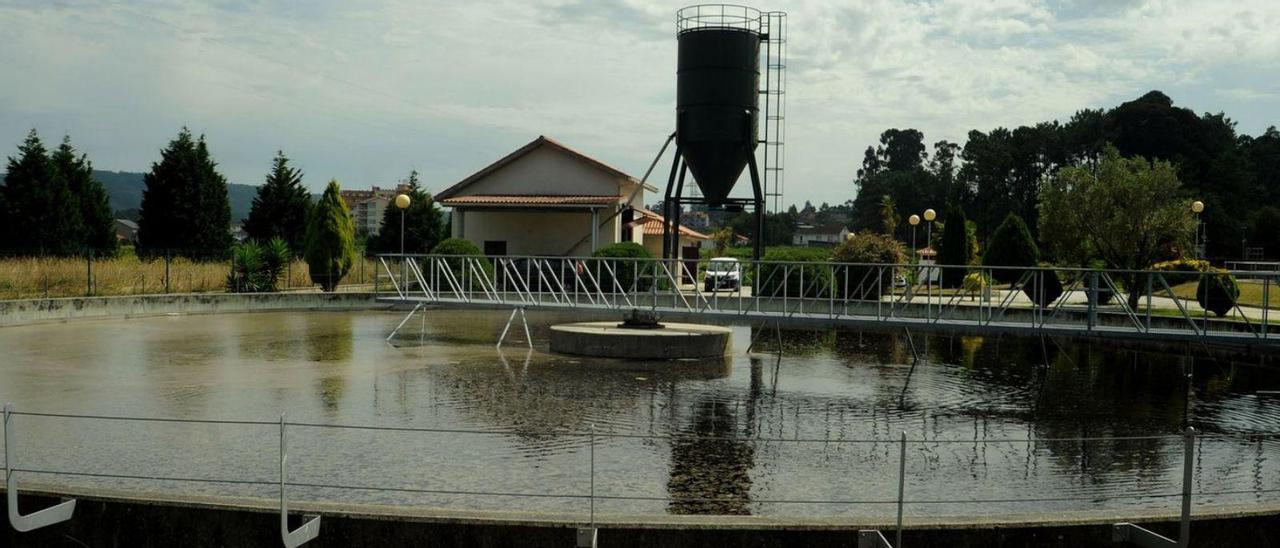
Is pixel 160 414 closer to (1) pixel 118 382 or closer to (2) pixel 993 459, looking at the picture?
(1) pixel 118 382

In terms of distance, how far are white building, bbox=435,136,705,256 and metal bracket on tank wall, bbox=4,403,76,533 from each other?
118 ft

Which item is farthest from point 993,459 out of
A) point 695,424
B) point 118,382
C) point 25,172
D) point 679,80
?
point 25,172

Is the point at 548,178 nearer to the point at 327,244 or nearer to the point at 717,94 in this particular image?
the point at 327,244

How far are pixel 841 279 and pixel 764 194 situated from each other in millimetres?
4252

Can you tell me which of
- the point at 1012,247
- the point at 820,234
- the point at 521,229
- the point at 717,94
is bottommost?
the point at 1012,247

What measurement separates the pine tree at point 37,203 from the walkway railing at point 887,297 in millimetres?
11840

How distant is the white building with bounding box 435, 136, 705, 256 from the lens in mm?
43906

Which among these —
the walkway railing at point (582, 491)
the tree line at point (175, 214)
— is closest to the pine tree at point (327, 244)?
the tree line at point (175, 214)

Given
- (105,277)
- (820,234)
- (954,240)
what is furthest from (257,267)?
(820,234)

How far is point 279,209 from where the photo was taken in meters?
46.1

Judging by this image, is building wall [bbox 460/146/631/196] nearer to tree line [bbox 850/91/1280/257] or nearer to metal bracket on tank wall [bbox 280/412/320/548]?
tree line [bbox 850/91/1280/257]

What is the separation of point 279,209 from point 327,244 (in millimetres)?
11713

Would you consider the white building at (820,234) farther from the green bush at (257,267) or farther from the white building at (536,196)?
the green bush at (257,267)

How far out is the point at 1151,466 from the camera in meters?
10.4
